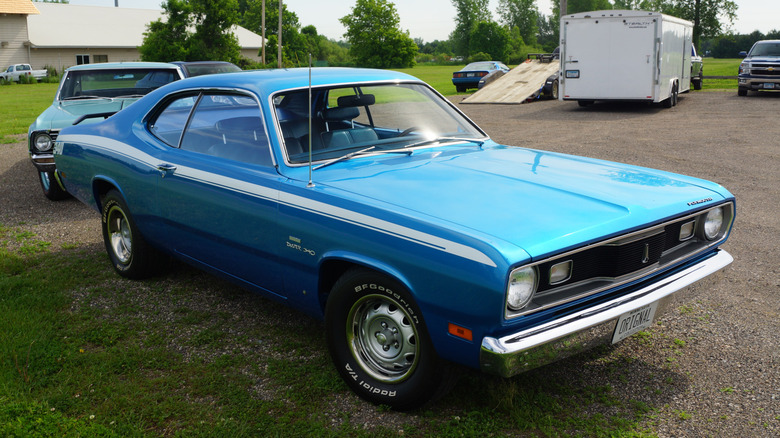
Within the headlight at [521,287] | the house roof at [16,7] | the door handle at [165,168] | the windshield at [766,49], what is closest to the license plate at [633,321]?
the headlight at [521,287]

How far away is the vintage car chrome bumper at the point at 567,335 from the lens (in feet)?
8.96

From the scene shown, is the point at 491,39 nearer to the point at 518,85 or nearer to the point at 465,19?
the point at 465,19

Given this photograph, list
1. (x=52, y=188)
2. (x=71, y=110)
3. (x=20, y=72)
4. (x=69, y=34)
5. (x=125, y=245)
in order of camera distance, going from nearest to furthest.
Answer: (x=125, y=245) → (x=71, y=110) → (x=52, y=188) → (x=20, y=72) → (x=69, y=34)

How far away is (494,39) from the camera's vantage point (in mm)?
103188

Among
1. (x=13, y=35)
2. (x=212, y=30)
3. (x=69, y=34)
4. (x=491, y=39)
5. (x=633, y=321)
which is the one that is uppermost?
(x=491, y=39)

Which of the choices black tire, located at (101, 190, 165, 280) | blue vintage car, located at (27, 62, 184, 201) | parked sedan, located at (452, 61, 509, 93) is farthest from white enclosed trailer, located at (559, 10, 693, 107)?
black tire, located at (101, 190, 165, 280)

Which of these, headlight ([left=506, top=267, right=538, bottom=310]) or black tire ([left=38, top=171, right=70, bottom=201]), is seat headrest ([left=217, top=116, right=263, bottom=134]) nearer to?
headlight ([left=506, top=267, right=538, bottom=310])

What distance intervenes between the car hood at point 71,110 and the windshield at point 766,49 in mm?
19614

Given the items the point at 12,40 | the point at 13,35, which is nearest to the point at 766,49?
the point at 12,40

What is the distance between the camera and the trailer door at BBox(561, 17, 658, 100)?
1645cm

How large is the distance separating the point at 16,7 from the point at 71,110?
51624 millimetres

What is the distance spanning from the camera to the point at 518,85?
23656 millimetres

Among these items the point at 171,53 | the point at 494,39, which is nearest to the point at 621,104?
the point at 171,53

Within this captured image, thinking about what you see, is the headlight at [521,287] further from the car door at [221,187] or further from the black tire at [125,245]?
the black tire at [125,245]
